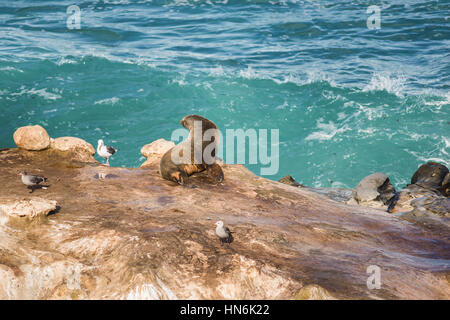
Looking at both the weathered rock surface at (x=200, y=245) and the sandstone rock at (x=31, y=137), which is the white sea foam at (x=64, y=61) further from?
the weathered rock surface at (x=200, y=245)

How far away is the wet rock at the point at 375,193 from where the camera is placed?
33.4 feet

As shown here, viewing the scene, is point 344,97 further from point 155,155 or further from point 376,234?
point 376,234

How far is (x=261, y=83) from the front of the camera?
768 inches

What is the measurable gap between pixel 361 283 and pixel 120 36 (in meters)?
21.8

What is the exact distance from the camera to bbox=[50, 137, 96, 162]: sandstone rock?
9.28 metres

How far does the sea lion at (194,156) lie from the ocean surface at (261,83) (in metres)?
6.99

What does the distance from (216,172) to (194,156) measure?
0.53 metres

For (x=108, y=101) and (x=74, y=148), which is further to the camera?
(x=108, y=101)

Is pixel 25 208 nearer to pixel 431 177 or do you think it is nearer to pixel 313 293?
pixel 313 293

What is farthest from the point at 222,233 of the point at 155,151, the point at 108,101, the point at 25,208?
the point at 108,101

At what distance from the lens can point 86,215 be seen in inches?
244

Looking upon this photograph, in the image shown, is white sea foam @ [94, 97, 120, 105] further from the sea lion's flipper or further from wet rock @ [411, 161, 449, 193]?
wet rock @ [411, 161, 449, 193]

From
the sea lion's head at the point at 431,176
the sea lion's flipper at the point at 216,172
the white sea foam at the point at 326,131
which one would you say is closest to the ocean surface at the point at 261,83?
the white sea foam at the point at 326,131

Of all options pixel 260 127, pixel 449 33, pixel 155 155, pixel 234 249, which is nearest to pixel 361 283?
pixel 234 249
